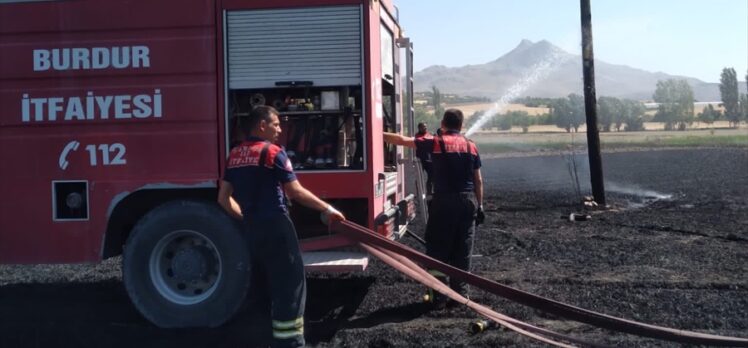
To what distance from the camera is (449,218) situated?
A: 300 inches

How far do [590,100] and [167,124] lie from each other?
37.3 ft

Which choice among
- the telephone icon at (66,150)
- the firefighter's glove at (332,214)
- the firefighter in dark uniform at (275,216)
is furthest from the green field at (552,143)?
the firefighter in dark uniform at (275,216)

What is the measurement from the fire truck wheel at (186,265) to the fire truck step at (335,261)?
55 cm

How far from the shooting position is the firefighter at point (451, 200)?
762 cm

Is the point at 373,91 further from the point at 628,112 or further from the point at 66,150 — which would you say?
the point at 628,112

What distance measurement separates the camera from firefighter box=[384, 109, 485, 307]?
7621mm

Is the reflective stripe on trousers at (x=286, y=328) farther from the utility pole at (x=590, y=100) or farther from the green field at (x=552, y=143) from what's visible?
the green field at (x=552, y=143)

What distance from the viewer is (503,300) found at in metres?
7.82

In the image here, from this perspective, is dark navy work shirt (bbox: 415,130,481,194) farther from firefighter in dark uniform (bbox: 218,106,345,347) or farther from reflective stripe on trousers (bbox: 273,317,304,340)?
reflective stripe on trousers (bbox: 273,317,304,340)

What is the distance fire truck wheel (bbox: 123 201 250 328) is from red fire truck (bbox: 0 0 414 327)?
0.04 feet

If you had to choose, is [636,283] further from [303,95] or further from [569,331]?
[303,95]

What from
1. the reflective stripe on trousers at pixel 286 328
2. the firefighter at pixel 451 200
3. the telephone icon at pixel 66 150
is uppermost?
the telephone icon at pixel 66 150

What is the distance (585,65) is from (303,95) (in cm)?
1046

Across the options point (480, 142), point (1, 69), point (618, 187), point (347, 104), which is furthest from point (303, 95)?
point (480, 142)
